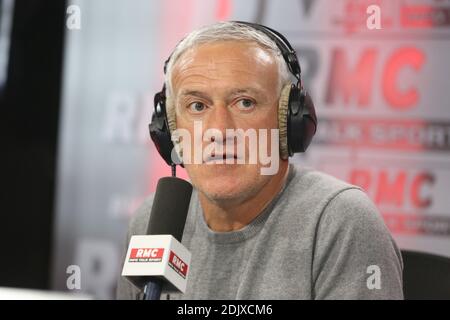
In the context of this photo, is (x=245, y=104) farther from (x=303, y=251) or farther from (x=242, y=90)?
(x=303, y=251)

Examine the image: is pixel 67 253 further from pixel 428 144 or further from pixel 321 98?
pixel 428 144

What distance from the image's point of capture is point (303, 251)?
123 cm

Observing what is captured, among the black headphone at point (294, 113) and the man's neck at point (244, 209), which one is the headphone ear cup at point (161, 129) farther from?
the black headphone at point (294, 113)

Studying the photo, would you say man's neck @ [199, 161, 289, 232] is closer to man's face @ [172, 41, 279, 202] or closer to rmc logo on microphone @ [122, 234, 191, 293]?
man's face @ [172, 41, 279, 202]

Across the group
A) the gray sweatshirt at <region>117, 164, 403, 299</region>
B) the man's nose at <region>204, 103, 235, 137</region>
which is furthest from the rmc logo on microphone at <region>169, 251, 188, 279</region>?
the man's nose at <region>204, 103, 235, 137</region>

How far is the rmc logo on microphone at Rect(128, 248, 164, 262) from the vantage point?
1.08 meters

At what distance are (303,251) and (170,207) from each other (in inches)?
10.0

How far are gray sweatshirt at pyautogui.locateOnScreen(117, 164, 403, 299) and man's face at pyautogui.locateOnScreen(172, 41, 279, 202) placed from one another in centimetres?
9

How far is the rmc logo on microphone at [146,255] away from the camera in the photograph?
3.56 ft

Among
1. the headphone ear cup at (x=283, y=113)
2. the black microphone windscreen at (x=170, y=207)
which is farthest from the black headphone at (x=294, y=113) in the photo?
the black microphone windscreen at (x=170, y=207)

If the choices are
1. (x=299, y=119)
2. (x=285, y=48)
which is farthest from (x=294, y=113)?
(x=285, y=48)

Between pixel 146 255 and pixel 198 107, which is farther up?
pixel 198 107
